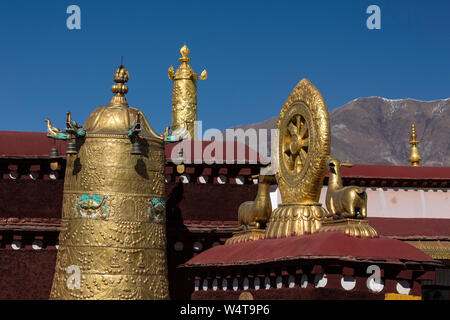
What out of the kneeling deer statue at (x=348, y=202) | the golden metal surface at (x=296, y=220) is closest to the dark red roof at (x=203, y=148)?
the golden metal surface at (x=296, y=220)

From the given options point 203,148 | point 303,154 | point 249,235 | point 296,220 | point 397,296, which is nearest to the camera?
point 397,296

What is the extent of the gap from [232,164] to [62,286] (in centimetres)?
611

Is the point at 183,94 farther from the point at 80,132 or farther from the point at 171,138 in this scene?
the point at 80,132

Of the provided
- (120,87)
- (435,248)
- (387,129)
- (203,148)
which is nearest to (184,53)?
(203,148)

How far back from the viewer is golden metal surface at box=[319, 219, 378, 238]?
1678cm

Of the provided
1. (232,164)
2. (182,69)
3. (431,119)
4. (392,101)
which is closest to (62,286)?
(232,164)

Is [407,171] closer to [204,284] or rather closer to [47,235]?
[204,284]

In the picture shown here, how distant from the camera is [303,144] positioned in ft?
64.0

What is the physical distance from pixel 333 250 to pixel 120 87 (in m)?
7.13

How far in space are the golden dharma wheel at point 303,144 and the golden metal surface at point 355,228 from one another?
1766 millimetres

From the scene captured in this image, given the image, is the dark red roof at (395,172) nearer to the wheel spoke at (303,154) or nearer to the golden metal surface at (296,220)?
the wheel spoke at (303,154)

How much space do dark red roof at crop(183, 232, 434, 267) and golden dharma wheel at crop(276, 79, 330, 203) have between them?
4.54ft

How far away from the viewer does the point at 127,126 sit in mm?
19766

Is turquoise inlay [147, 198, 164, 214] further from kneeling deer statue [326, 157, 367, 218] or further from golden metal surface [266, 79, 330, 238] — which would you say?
kneeling deer statue [326, 157, 367, 218]
